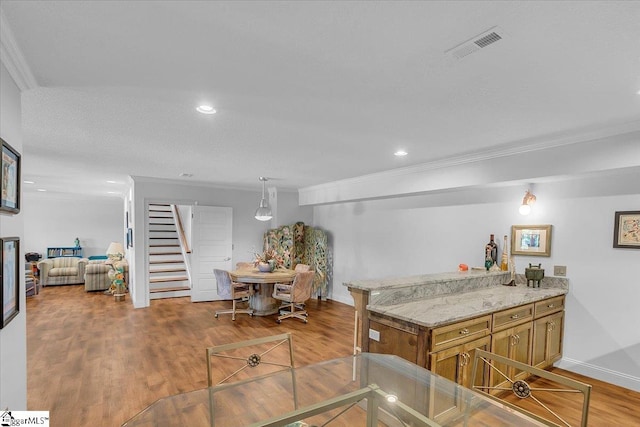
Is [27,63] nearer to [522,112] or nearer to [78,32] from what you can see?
[78,32]

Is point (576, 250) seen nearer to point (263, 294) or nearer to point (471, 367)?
point (471, 367)

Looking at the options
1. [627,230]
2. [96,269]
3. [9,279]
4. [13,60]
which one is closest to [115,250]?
[96,269]

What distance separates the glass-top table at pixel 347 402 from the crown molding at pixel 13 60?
75.0 inches

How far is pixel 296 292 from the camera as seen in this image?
17.9 feet

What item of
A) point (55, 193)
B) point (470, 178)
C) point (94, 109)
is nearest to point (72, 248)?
point (55, 193)

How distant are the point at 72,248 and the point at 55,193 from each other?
5.58 feet

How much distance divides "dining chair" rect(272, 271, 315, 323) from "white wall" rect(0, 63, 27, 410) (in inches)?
145

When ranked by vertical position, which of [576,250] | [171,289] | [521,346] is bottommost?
[171,289]

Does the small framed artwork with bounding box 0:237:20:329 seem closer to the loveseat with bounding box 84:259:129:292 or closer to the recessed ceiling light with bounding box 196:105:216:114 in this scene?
the recessed ceiling light with bounding box 196:105:216:114

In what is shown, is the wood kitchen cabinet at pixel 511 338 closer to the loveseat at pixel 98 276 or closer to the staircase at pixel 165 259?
the staircase at pixel 165 259

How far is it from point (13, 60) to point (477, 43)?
2.35m

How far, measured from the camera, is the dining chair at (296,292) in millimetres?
5410

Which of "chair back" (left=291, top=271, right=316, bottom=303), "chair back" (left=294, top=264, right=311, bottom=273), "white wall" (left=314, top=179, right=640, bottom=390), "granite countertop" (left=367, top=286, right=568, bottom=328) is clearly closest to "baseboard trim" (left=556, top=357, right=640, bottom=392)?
"white wall" (left=314, top=179, right=640, bottom=390)

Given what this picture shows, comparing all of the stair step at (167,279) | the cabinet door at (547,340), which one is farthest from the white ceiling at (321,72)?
the stair step at (167,279)
